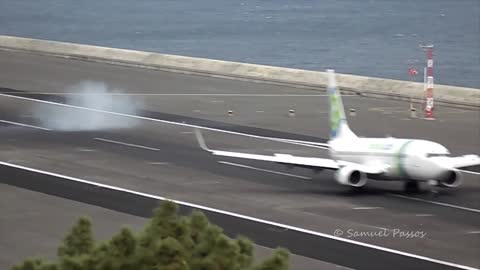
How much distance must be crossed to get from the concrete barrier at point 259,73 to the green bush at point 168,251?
59467 millimetres

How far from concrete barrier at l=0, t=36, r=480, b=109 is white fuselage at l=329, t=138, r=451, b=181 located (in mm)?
27335

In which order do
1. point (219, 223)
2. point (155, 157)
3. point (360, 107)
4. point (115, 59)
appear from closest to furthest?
point (219, 223), point (155, 157), point (360, 107), point (115, 59)

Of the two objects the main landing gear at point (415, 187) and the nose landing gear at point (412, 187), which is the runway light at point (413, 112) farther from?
the nose landing gear at point (412, 187)

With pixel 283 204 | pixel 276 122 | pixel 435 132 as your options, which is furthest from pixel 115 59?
pixel 283 204

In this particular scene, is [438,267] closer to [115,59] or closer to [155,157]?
[155,157]

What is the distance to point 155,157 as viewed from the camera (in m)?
56.7

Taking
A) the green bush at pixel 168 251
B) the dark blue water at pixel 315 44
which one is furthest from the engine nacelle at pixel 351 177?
the dark blue water at pixel 315 44

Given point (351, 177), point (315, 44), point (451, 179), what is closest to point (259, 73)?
point (351, 177)

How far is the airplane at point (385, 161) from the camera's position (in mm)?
45281

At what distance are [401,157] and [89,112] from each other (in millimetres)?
30555

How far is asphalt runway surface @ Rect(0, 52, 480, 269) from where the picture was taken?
1702 inches

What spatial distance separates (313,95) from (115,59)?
74.1 feet

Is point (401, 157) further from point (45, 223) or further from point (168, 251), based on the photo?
point (168, 251)

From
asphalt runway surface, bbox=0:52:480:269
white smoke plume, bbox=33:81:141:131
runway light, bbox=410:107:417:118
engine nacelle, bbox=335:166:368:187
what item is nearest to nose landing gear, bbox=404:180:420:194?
asphalt runway surface, bbox=0:52:480:269
